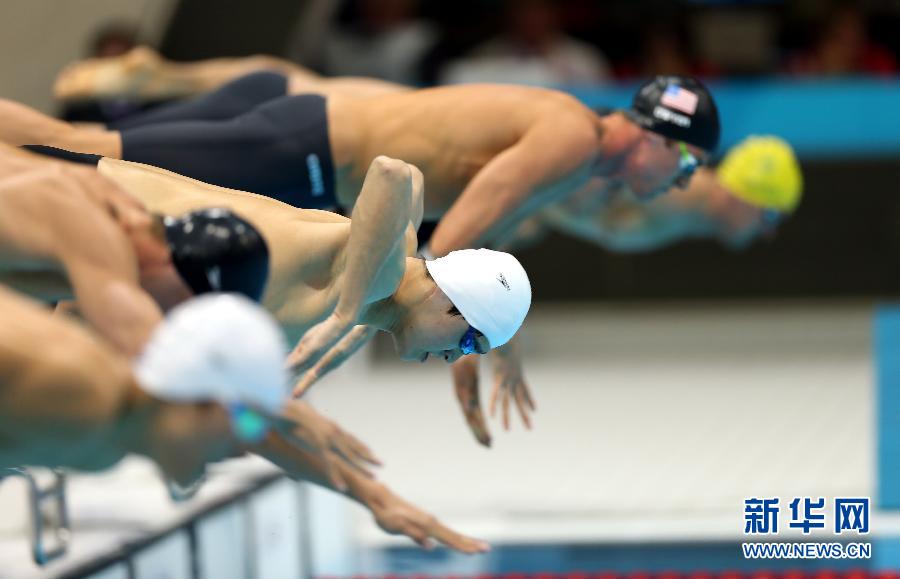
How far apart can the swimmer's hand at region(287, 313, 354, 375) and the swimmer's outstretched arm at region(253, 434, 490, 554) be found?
392mm

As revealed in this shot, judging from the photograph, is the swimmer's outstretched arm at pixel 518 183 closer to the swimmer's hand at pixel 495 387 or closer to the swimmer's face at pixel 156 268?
the swimmer's hand at pixel 495 387

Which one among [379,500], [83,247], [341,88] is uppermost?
[341,88]

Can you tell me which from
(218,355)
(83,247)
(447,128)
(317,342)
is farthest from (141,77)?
(218,355)

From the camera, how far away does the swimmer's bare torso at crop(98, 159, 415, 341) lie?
3150mm

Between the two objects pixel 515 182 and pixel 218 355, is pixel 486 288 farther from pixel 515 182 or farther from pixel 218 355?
pixel 218 355

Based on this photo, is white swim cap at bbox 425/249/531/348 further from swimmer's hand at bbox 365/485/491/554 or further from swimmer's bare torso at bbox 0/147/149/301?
swimmer's bare torso at bbox 0/147/149/301

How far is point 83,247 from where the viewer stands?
106 inches

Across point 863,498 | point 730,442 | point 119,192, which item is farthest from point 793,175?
point 119,192

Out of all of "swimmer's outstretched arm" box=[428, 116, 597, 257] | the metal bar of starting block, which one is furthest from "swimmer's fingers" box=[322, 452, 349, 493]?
the metal bar of starting block

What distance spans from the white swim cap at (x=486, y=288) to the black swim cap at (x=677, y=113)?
1.39 metres

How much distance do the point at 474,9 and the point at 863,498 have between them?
506 centimetres

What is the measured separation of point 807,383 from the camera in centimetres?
847

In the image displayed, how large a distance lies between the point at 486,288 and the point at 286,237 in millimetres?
509

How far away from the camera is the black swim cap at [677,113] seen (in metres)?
4.74
